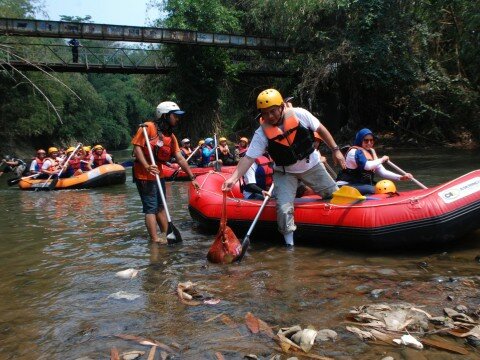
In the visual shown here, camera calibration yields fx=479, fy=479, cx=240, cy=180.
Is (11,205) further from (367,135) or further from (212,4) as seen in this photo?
(212,4)

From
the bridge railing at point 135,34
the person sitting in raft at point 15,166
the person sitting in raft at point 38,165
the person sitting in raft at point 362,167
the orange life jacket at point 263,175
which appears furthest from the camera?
the bridge railing at point 135,34

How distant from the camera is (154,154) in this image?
5820 millimetres

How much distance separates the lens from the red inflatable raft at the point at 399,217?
4691 millimetres

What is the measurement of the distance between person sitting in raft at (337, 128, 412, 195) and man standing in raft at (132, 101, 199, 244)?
2059 mm

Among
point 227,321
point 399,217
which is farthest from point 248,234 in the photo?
point 227,321

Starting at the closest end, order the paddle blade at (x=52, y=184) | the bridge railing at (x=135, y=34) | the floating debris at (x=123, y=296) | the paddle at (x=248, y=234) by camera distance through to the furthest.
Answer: the floating debris at (x=123, y=296) < the paddle at (x=248, y=234) < the paddle blade at (x=52, y=184) < the bridge railing at (x=135, y=34)

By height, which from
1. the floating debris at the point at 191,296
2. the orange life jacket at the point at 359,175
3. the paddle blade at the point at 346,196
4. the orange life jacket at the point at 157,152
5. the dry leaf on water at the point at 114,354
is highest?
the orange life jacket at the point at 157,152

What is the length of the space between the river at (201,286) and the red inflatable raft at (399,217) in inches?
7.2

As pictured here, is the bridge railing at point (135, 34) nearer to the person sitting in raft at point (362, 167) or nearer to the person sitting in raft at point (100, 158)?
the person sitting in raft at point (100, 158)

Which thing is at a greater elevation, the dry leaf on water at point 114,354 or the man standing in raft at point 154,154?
the man standing in raft at point 154,154

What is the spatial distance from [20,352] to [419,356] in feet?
8.11

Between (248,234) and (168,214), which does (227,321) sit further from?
(168,214)

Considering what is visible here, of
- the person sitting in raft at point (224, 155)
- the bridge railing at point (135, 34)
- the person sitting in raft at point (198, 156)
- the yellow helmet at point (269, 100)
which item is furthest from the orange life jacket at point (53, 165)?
the yellow helmet at point (269, 100)

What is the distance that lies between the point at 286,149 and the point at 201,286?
1.76m
